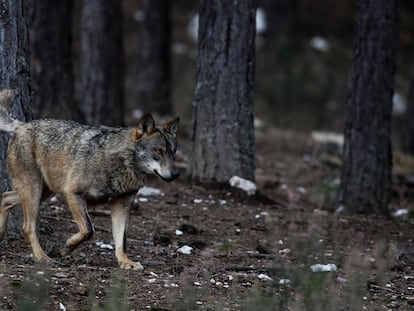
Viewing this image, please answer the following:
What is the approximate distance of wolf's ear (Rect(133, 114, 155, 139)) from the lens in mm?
8430

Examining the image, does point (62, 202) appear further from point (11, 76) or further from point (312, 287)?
point (312, 287)

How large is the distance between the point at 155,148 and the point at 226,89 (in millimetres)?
3902

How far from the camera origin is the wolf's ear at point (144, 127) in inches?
332

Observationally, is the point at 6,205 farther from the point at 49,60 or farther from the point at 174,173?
the point at 49,60

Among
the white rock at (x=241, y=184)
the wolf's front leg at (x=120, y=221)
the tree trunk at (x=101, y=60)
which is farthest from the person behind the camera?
the tree trunk at (x=101, y=60)

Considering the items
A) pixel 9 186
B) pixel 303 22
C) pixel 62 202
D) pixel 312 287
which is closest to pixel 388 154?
pixel 62 202

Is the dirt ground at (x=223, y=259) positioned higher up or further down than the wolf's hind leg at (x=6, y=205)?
further down

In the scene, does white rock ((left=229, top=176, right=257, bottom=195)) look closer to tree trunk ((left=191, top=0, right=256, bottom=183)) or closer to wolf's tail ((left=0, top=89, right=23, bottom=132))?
tree trunk ((left=191, top=0, right=256, bottom=183))

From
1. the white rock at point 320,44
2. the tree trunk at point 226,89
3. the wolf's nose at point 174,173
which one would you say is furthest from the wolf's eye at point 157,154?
the white rock at point 320,44

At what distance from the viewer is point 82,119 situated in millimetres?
14828

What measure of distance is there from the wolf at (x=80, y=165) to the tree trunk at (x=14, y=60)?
0.20 metres

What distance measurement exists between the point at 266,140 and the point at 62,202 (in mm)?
9078

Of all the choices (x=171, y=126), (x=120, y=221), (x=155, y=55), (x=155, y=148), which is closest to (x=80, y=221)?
(x=120, y=221)

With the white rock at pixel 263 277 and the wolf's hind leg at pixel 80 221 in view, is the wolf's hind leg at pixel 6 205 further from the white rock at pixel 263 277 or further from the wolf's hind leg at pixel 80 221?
the white rock at pixel 263 277
